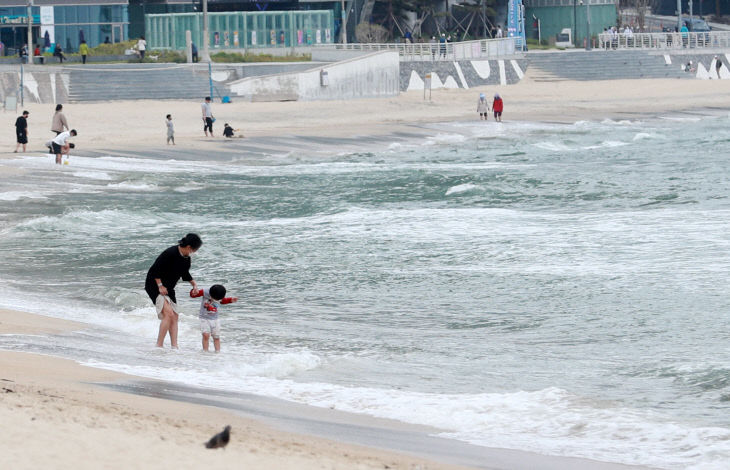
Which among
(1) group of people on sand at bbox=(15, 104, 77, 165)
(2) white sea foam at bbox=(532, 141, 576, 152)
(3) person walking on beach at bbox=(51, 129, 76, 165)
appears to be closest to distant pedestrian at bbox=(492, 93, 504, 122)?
(2) white sea foam at bbox=(532, 141, 576, 152)

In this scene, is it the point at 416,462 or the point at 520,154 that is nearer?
the point at 416,462

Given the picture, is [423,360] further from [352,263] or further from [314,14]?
[314,14]

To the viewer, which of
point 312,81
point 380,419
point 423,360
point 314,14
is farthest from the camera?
point 314,14

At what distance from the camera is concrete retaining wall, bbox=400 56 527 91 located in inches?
2124

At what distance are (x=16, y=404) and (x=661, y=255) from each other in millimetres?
12080

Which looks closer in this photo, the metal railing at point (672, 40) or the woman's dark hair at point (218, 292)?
the woman's dark hair at point (218, 292)

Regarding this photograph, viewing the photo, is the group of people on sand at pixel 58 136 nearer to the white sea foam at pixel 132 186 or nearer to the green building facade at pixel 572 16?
the white sea foam at pixel 132 186

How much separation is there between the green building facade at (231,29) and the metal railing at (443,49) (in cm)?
189

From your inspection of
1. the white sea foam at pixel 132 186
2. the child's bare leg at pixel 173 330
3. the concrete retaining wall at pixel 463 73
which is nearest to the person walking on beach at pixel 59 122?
the white sea foam at pixel 132 186

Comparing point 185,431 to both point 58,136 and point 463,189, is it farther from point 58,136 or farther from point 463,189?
point 58,136

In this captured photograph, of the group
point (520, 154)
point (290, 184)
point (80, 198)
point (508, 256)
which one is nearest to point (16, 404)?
point (508, 256)

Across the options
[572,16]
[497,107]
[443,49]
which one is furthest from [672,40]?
[497,107]

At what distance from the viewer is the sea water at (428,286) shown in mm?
9578

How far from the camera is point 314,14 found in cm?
5900
